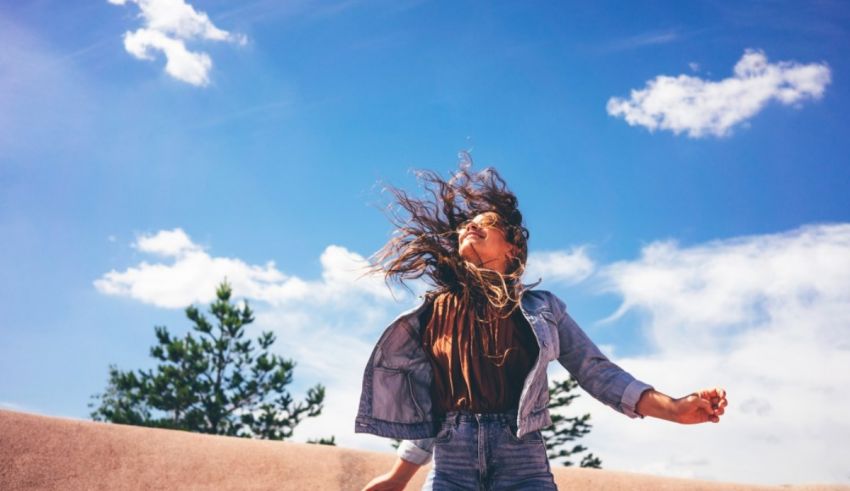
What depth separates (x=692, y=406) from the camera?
231cm

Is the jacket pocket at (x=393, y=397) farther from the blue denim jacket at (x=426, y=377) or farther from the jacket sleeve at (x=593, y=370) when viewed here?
the jacket sleeve at (x=593, y=370)

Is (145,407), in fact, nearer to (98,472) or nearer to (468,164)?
(98,472)

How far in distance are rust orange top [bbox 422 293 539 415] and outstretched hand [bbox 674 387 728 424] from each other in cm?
51


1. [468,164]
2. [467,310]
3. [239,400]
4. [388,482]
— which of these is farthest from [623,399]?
[239,400]

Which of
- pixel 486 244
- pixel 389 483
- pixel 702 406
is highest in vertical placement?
pixel 486 244

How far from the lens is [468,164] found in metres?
3.26

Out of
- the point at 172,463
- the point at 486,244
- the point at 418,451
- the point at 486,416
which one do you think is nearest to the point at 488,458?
the point at 486,416

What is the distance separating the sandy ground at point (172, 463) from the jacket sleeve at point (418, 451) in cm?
161

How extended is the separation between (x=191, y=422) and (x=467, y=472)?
12344mm

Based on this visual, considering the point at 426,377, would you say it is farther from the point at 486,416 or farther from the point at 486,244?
the point at 486,244

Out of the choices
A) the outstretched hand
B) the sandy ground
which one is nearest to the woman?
the outstretched hand

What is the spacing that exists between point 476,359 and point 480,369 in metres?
0.04

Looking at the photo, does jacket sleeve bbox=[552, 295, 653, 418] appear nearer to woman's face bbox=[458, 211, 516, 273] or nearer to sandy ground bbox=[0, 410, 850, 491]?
woman's face bbox=[458, 211, 516, 273]

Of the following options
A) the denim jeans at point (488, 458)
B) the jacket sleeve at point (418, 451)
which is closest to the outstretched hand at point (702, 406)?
the denim jeans at point (488, 458)
